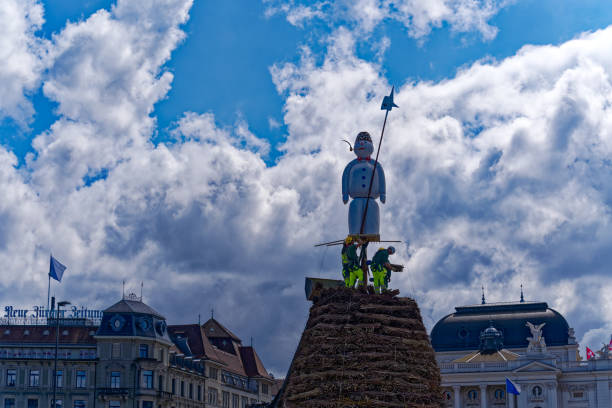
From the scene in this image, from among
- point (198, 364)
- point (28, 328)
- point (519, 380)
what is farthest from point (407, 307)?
point (519, 380)

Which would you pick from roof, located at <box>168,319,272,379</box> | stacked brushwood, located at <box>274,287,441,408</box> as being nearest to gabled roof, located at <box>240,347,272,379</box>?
roof, located at <box>168,319,272,379</box>

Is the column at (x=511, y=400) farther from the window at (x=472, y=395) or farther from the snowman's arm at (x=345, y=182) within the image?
the snowman's arm at (x=345, y=182)

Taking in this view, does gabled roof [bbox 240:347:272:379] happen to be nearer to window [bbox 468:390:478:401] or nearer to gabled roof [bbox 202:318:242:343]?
gabled roof [bbox 202:318:242:343]

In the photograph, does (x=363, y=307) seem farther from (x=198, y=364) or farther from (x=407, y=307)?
(x=198, y=364)

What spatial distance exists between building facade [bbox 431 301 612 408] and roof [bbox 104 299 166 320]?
Result: 151 ft

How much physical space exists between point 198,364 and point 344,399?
6797 centimetres

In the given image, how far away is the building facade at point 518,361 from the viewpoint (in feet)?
395

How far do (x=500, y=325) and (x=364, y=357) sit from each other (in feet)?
319

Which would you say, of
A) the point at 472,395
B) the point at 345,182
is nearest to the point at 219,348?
the point at 472,395

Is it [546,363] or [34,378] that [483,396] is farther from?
[34,378]

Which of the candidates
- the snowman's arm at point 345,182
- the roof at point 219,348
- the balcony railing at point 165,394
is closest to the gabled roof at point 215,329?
the roof at point 219,348

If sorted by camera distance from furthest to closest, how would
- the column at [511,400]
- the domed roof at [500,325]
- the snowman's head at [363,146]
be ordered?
the domed roof at [500,325], the column at [511,400], the snowman's head at [363,146]

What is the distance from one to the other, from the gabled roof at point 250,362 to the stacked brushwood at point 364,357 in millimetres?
81371

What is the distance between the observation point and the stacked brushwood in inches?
1391
